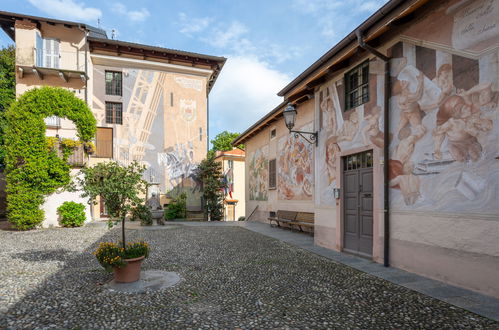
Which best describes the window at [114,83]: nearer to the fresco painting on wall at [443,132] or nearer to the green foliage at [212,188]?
the green foliage at [212,188]

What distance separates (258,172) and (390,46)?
36.8ft

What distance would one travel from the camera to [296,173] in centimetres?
1245

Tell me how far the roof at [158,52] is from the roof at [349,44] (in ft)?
41.0

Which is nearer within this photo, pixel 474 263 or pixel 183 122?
pixel 474 263

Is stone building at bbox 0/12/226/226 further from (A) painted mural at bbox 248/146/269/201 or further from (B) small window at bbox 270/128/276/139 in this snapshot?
(B) small window at bbox 270/128/276/139

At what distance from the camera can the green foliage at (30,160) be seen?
13.4m

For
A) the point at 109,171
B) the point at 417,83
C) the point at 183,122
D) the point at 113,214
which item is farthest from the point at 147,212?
the point at 183,122

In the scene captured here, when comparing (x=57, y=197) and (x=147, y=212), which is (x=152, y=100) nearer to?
(x=57, y=197)

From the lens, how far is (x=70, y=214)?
14.3m

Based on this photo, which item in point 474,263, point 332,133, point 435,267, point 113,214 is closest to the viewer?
point 474,263

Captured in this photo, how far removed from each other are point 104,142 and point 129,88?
3.96m

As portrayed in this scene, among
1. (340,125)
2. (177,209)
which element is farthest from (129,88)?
(340,125)

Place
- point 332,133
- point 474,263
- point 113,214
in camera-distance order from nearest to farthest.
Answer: point 474,263 → point 113,214 → point 332,133

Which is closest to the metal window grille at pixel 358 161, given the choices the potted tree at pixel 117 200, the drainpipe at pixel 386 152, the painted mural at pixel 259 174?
the drainpipe at pixel 386 152
